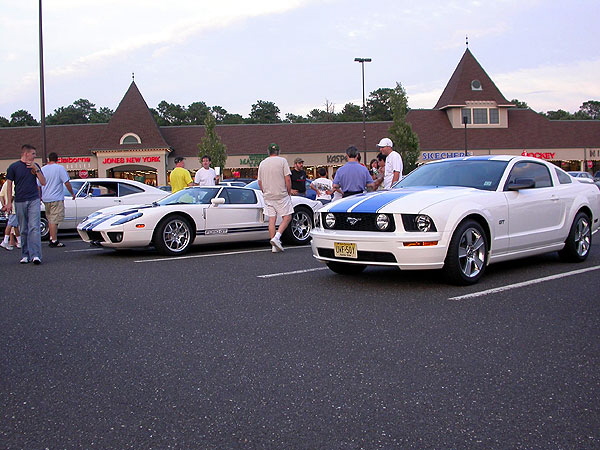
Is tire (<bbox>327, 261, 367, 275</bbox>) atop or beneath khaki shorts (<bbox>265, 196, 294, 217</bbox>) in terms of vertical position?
Answer: beneath

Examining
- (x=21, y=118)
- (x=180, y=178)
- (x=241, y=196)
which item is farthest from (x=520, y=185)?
(x=21, y=118)

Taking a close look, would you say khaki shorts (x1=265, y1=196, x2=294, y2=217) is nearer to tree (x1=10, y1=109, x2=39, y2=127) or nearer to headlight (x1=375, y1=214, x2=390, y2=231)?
headlight (x1=375, y1=214, x2=390, y2=231)

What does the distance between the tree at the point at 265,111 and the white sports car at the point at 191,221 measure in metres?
89.7

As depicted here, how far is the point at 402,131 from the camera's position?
4459cm

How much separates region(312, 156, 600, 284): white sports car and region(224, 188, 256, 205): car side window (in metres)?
3.80

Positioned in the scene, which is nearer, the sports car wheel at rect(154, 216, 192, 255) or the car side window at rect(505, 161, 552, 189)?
the car side window at rect(505, 161, 552, 189)

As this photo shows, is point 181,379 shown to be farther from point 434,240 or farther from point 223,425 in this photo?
point 434,240

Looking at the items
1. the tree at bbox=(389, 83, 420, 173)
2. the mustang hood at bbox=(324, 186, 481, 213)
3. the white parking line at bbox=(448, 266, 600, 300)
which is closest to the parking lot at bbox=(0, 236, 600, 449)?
the white parking line at bbox=(448, 266, 600, 300)

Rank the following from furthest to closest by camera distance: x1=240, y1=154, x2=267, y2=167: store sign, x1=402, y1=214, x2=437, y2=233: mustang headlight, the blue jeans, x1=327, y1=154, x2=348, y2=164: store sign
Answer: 1. x1=327, y1=154, x2=348, y2=164: store sign
2. x1=240, y1=154, x2=267, y2=167: store sign
3. the blue jeans
4. x1=402, y1=214, x2=437, y2=233: mustang headlight

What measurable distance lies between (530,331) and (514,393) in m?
1.37

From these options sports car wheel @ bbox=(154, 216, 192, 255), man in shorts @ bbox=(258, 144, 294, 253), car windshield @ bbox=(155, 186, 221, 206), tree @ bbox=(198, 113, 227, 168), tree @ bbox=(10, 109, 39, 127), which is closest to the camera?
sports car wheel @ bbox=(154, 216, 192, 255)

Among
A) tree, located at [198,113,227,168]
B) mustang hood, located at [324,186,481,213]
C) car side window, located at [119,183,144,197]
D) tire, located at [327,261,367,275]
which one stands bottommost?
tire, located at [327,261,367,275]

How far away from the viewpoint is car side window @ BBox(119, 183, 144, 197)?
580 inches

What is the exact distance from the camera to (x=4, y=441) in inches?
→ 110
